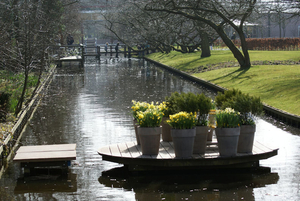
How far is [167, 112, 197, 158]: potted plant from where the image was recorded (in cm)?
792

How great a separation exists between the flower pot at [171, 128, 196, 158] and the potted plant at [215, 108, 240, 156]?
1.57ft

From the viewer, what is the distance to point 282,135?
38.0 feet

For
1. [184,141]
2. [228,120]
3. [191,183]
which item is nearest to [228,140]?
[228,120]

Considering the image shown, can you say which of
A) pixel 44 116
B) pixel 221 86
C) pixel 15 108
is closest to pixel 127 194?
pixel 15 108

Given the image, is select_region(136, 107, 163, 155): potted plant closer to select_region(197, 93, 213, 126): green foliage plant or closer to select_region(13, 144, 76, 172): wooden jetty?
select_region(197, 93, 213, 126): green foliage plant

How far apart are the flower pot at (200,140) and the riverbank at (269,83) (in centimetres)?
533

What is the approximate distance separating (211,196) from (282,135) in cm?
517

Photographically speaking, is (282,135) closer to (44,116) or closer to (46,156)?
(46,156)

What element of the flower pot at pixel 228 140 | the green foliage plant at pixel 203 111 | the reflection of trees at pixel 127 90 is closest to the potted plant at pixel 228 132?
the flower pot at pixel 228 140

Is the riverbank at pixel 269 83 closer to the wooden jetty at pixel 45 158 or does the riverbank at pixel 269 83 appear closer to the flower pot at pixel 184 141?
the flower pot at pixel 184 141

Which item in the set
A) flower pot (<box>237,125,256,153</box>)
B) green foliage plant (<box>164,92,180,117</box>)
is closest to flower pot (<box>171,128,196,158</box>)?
flower pot (<box>237,125,256,153</box>)

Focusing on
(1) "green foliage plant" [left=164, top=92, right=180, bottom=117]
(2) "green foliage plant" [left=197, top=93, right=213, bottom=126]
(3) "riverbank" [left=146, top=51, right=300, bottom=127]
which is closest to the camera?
(2) "green foliage plant" [left=197, top=93, right=213, bottom=126]

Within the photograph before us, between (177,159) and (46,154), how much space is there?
235 centimetres

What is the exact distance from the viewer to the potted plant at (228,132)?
316 inches
